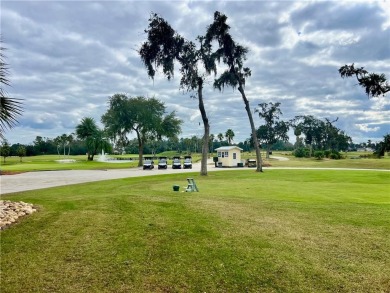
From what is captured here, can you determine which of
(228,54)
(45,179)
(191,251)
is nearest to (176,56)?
(228,54)

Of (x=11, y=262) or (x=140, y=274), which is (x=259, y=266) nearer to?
(x=140, y=274)

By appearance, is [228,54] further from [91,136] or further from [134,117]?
[91,136]

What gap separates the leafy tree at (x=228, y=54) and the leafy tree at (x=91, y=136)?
49303 mm

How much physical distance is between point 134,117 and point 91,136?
3149 centimetres

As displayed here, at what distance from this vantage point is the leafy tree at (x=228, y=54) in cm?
3147

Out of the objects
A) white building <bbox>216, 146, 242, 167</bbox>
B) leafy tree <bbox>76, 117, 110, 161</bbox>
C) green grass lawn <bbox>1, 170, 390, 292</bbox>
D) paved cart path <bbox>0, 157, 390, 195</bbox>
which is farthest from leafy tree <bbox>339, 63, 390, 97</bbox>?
leafy tree <bbox>76, 117, 110, 161</bbox>

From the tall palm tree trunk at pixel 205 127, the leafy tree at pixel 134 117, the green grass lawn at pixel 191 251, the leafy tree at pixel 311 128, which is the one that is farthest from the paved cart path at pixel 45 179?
the leafy tree at pixel 311 128

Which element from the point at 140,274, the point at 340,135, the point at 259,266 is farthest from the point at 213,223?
the point at 340,135

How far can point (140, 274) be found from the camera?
17.1 feet

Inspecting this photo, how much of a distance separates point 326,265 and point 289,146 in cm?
17799

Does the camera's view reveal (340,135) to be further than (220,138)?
No

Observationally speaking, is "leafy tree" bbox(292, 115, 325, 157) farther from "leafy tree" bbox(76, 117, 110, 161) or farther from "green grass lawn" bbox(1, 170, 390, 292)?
"green grass lawn" bbox(1, 170, 390, 292)

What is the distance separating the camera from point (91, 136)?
261 feet

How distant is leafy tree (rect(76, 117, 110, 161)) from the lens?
257 ft
